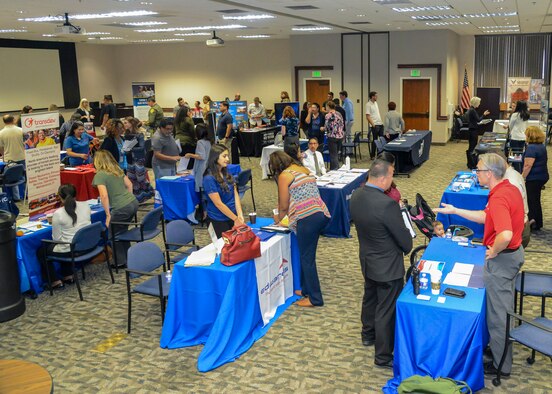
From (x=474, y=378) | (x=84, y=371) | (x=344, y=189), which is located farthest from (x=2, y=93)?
(x=474, y=378)

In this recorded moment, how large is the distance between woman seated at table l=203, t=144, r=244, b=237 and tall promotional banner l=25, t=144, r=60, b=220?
2.43 meters

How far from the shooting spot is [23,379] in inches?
115

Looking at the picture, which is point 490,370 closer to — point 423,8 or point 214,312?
point 214,312

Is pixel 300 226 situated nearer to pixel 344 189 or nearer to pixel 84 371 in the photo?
pixel 84 371

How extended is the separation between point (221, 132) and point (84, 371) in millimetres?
8989

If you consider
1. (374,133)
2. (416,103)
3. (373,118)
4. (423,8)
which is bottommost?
(374,133)

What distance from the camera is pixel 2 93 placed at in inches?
683

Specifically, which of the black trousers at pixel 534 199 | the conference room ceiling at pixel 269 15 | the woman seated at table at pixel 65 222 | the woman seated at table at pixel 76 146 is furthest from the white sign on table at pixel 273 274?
→ the woman seated at table at pixel 76 146

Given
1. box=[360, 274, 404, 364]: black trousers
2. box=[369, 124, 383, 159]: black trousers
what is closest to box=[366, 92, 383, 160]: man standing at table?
box=[369, 124, 383, 159]: black trousers

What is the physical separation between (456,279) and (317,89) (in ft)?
47.5

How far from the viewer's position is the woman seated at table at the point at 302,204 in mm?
4820

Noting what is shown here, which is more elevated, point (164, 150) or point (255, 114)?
point (255, 114)

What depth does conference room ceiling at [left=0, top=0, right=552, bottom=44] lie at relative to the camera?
9117mm

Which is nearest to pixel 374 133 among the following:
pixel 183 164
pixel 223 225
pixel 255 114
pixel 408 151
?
pixel 408 151
